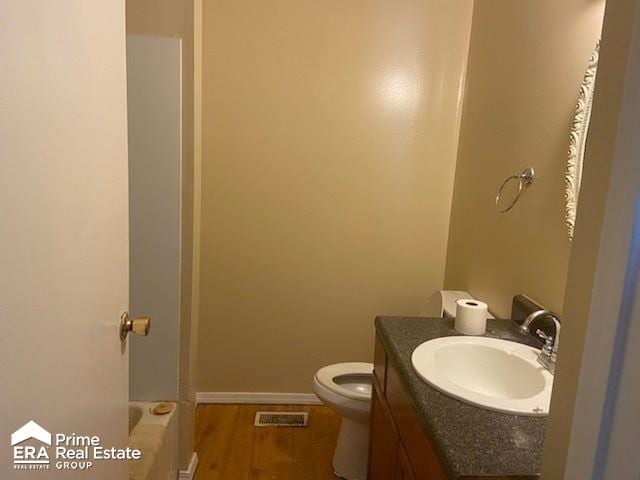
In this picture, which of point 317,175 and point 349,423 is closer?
point 349,423

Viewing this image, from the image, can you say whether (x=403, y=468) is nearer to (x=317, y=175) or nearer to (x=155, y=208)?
(x=155, y=208)

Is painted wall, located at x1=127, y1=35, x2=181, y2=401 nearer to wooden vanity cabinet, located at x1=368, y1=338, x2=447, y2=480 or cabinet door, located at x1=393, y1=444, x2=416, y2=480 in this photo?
wooden vanity cabinet, located at x1=368, y1=338, x2=447, y2=480

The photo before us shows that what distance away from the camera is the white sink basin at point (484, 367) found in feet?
3.64

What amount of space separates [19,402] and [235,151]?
1809 mm

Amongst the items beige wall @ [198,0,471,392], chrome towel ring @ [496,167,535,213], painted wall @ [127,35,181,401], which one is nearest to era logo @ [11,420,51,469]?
painted wall @ [127,35,181,401]

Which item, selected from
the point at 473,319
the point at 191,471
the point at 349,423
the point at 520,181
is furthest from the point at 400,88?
the point at 191,471

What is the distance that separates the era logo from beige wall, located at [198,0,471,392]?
1.70 meters

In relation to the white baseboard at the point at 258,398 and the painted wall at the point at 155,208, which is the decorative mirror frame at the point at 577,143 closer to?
the painted wall at the point at 155,208

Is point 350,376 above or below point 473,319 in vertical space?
below

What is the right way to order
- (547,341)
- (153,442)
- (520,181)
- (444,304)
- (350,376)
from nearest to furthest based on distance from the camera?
(547,341)
(153,442)
(520,181)
(444,304)
(350,376)

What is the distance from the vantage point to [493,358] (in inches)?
50.8

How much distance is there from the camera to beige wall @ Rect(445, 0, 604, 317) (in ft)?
4.42

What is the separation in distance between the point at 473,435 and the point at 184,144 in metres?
1.38

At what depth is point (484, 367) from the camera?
1300 mm
